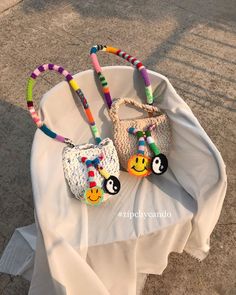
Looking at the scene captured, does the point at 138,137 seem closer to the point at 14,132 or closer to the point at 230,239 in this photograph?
the point at 230,239

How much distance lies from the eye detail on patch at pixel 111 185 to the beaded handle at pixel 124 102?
316 mm

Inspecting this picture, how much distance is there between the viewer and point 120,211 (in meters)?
1.64

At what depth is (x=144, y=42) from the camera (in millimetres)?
3150

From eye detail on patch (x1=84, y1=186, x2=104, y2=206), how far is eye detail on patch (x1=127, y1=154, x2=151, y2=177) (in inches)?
8.3

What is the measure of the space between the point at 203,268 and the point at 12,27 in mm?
2621

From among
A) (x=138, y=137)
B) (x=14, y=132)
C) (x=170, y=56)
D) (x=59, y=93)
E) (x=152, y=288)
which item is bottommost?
(x=152, y=288)

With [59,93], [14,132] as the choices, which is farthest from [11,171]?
[59,93]

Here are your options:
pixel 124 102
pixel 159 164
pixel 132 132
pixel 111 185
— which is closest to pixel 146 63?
pixel 124 102

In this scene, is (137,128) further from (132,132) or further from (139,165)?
(139,165)

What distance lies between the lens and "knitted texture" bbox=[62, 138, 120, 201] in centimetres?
165

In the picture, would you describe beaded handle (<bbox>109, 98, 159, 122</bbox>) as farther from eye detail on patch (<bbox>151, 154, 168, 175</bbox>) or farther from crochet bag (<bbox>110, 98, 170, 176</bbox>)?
eye detail on patch (<bbox>151, 154, 168, 175</bbox>)

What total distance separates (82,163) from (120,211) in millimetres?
293

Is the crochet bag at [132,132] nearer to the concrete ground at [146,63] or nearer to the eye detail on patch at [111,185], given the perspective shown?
the eye detail on patch at [111,185]

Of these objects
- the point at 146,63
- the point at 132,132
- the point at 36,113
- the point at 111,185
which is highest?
the point at 36,113
